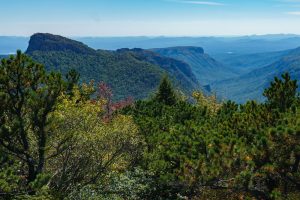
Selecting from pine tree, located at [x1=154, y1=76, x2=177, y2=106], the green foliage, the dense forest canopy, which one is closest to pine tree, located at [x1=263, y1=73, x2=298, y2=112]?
the dense forest canopy

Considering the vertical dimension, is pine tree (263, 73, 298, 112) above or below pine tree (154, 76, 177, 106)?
above

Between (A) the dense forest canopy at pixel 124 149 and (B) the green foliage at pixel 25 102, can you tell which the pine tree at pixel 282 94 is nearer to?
(A) the dense forest canopy at pixel 124 149

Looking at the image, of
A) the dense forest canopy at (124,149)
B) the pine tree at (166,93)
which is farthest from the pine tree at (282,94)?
the pine tree at (166,93)

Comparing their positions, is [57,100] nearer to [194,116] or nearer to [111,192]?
[111,192]

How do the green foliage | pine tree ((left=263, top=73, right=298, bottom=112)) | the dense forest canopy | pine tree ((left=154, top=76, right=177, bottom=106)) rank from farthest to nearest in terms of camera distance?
1. pine tree ((left=154, top=76, right=177, bottom=106))
2. pine tree ((left=263, top=73, right=298, bottom=112))
3. the green foliage
4. the dense forest canopy

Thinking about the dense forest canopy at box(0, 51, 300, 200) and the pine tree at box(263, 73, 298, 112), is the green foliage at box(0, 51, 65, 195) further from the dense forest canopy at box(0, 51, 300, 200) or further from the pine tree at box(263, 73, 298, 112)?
the pine tree at box(263, 73, 298, 112)

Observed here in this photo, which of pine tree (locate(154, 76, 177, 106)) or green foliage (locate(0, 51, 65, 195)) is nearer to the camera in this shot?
green foliage (locate(0, 51, 65, 195))

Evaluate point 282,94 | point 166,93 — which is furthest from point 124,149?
point 166,93

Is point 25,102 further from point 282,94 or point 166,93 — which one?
point 166,93

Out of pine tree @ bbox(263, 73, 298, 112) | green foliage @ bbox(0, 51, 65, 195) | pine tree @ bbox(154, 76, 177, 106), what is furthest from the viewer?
pine tree @ bbox(154, 76, 177, 106)
